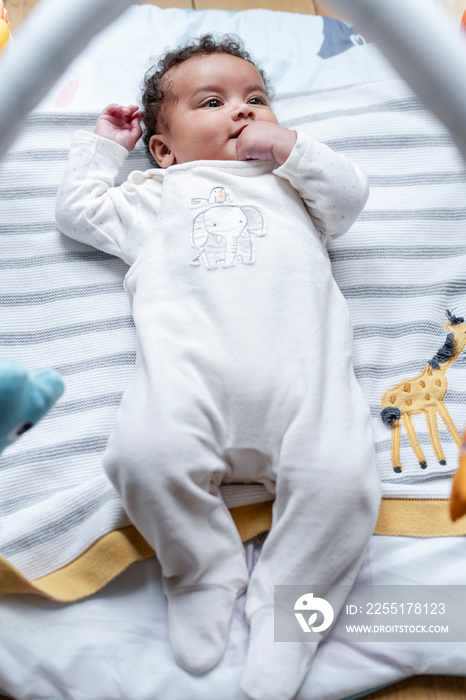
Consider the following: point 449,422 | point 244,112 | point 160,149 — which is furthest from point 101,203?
point 449,422

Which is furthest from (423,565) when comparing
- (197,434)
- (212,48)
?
(212,48)

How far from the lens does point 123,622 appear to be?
82 centimetres

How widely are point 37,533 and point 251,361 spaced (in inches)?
13.7

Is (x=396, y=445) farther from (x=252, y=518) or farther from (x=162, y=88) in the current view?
(x=162, y=88)

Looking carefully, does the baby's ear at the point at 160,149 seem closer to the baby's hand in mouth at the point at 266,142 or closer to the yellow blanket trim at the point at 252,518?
the baby's hand in mouth at the point at 266,142

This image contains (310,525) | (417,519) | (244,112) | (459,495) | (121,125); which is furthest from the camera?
(121,125)

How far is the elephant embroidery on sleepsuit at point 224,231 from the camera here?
2.98 feet

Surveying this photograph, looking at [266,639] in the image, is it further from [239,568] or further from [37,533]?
[37,533]

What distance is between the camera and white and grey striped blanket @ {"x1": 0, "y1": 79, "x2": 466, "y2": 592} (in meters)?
0.90

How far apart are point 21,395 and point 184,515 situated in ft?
0.82

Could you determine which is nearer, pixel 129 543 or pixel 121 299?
pixel 129 543

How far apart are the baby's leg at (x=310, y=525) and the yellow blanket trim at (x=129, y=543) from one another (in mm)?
72

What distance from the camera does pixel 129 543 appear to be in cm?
85

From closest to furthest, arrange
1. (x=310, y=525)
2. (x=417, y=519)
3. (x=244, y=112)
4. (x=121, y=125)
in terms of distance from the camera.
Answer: (x=310, y=525) → (x=417, y=519) → (x=244, y=112) → (x=121, y=125)
